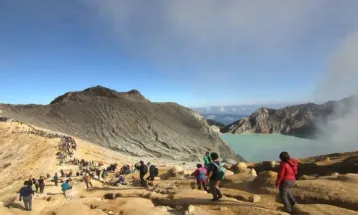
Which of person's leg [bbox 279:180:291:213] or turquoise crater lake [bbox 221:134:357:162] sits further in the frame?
turquoise crater lake [bbox 221:134:357:162]

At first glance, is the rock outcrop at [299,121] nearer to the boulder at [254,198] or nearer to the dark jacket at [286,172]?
the boulder at [254,198]

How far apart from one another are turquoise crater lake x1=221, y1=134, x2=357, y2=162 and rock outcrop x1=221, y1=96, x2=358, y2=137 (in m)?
8.10

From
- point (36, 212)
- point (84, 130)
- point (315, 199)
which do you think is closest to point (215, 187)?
point (315, 199)

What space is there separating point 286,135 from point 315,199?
7079 inches

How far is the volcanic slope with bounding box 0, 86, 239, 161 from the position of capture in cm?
9073

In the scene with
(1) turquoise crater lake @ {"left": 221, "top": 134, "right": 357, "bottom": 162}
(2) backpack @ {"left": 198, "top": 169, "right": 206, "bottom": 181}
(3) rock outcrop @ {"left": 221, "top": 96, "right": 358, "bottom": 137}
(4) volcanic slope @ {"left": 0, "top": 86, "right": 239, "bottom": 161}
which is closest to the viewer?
(2) backpack @ {"left": 198, "top": 169, "right": 206, "bottom": 181}

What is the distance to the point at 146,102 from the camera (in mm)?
114438

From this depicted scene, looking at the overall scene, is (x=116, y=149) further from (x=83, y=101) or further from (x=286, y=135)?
(x=286, y=135)

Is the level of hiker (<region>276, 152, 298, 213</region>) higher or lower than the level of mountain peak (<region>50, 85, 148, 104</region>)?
lower

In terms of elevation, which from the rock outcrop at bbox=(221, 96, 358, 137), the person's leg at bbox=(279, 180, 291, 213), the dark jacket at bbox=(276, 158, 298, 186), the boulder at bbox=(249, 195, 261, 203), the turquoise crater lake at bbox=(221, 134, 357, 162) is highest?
the rock outcrop at bbox=(221, 96, 358, 137)

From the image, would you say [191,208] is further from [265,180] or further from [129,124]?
[129,124]

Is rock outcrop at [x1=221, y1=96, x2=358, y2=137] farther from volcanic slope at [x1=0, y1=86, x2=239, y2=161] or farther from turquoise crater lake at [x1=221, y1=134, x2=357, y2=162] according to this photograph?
volcanic slope at [x1=0, y1=86, x2=239, y2=161]

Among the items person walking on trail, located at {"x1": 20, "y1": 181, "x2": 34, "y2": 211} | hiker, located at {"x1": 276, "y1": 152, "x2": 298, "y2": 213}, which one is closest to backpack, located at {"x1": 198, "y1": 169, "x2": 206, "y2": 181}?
hiker, located at {"x1": 276, "y1": 152, "x2": 298, "y2": 213}

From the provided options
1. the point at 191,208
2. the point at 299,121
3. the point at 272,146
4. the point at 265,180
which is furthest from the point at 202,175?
the point at 299,121
